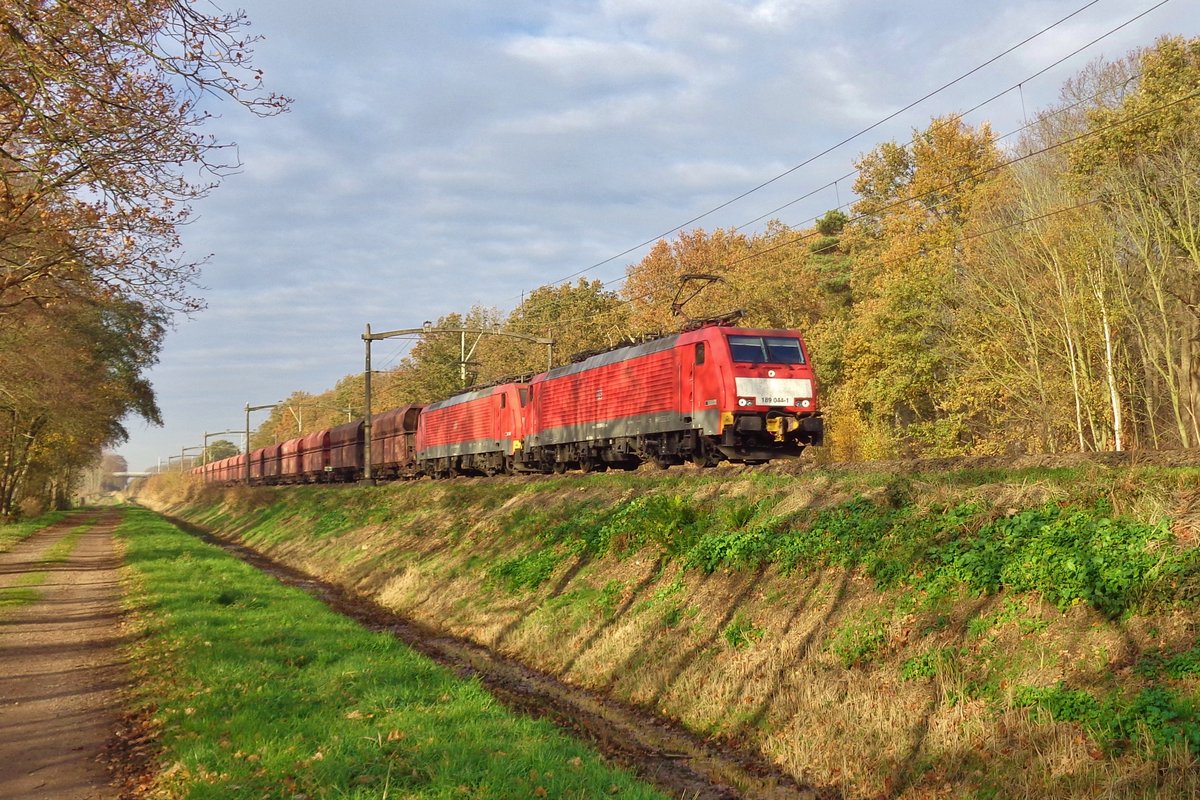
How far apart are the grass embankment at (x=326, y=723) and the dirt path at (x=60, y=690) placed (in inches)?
19.7

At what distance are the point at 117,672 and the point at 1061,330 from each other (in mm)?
25999

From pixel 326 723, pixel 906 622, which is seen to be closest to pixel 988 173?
pixel 906 622

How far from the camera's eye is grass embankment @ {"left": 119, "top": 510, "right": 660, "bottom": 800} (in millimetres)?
7023

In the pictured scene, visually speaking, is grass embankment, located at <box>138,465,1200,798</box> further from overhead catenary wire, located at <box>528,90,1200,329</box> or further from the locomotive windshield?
overhead catenary wire, located at <box>528,90,1200,329</box>

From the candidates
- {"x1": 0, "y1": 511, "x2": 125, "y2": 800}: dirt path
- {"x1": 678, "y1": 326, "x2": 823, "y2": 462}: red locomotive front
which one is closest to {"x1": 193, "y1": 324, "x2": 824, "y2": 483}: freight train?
{"x1": 678, "y1": 326, "x2": 823, "y2": 462}: red locomotive front

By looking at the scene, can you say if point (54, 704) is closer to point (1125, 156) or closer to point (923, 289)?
point (1125, 156)

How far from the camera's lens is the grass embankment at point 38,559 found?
17.0 meters

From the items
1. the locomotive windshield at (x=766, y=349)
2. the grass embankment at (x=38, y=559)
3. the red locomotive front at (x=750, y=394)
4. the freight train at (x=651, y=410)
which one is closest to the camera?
the grass embankment at (x=38, y=559)

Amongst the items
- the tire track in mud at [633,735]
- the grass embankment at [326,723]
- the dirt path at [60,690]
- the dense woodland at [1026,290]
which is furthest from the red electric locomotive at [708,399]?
the dirt path at [60,690]

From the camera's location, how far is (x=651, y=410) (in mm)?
23297

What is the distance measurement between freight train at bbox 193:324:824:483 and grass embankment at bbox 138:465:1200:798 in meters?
4.39

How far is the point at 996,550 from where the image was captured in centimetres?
895

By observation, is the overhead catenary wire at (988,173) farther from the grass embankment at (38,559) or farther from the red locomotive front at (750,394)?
the grass embankment at (38,559)

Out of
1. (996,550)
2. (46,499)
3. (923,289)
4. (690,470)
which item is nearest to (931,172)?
(923,289)
